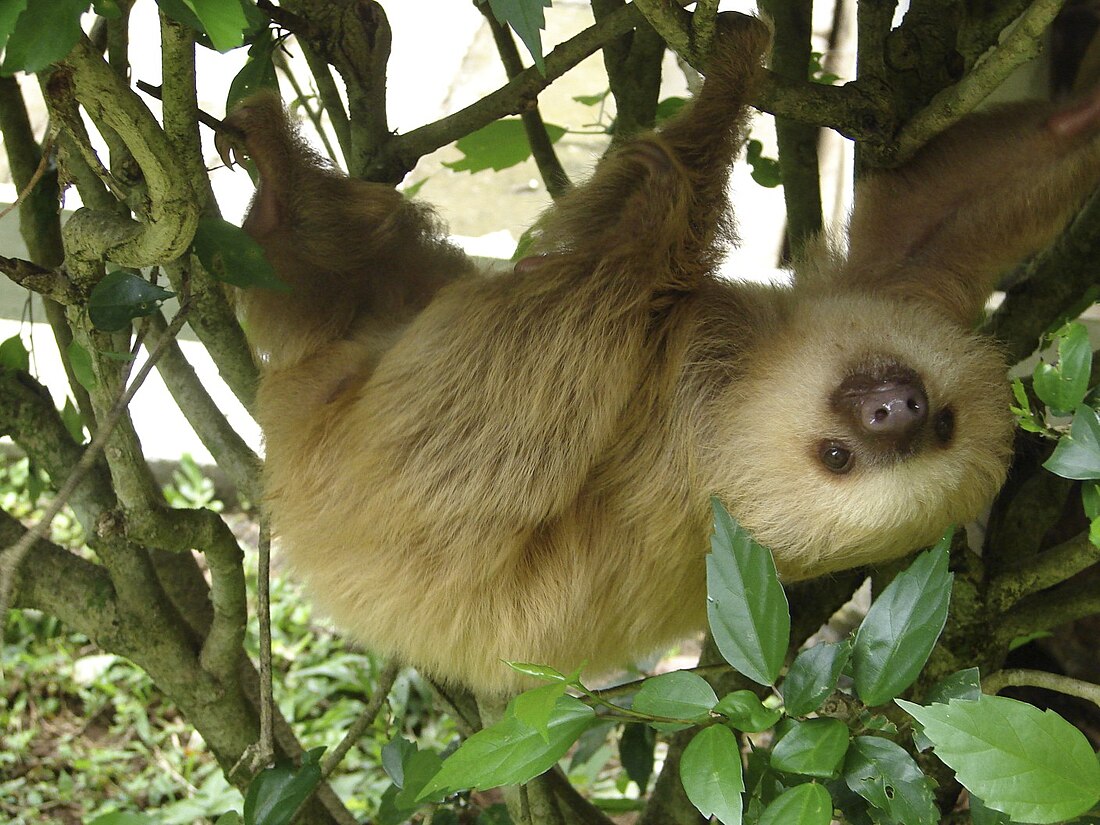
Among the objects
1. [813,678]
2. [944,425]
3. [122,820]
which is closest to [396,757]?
[122,820]

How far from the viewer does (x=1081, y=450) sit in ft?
5.75

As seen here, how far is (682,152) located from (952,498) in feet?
3.53

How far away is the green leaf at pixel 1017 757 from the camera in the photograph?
1.52 meters

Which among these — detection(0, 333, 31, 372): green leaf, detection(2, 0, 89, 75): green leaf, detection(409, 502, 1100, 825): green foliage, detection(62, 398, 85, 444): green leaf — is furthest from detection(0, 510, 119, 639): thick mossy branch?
Answer: detection(2, 0, 89, 75): green leaf

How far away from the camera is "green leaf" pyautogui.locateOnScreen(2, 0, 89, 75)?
1.44 metres

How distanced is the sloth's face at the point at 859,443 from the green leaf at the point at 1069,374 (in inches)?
28.8

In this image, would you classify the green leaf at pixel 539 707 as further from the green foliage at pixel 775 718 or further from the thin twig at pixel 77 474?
the thin twig at pixel 77 474

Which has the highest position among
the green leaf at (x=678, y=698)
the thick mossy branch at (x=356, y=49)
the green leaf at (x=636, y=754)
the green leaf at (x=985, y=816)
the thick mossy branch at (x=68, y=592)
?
the thick mossy branch at (x=356, y=49)

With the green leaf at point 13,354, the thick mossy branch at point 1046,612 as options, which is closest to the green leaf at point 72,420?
the green leaf at point 13,354

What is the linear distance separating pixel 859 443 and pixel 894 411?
0.14 metres

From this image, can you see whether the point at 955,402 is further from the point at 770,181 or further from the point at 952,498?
the point at 770,181

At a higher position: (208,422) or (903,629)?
(208,422)

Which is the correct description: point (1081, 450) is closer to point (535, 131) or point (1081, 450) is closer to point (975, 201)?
point (975, 201)

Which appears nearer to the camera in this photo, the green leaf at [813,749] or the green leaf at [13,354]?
the green leaf at [813,749]
